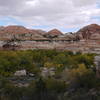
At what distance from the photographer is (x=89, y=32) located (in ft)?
307

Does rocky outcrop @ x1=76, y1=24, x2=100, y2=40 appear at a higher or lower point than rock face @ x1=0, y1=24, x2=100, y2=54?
higher

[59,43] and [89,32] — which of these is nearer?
[59,43]

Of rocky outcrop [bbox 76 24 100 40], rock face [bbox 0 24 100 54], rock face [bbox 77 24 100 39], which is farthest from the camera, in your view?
rocky outcrop [bbox 76 24 100 40]

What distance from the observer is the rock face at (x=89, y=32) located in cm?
8897

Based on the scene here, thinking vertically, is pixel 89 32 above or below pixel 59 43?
above

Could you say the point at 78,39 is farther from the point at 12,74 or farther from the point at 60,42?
the point at 12,74

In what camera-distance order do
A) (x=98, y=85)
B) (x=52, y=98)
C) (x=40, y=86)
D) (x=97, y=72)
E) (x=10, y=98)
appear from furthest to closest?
(x=97, y=72) → (x=98, y=85) → (x=40, y=86) → (x=10, y=98) → (x=52, y=98)

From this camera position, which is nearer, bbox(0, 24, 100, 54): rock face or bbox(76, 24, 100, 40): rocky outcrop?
bbox(0, 24, 100, 54): rock face

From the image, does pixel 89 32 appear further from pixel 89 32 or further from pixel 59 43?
pixel 59 43

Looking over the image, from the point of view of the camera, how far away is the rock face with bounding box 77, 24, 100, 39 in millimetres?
88969

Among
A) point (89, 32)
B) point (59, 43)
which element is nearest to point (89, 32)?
point (89, 32)

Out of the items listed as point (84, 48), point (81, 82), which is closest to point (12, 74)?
point (81, 82)

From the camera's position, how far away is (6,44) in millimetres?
79125

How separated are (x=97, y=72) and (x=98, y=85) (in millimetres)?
4455
